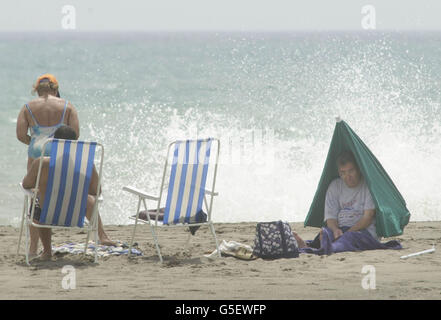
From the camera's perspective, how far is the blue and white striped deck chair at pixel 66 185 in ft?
18.7

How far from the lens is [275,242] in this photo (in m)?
5.98

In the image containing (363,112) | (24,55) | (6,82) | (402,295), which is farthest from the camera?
(24,55)

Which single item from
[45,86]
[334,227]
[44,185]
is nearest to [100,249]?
[44,185]

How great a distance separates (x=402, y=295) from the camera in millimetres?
4730

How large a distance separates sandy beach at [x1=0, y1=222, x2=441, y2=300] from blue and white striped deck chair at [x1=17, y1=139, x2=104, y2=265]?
30 centimetres

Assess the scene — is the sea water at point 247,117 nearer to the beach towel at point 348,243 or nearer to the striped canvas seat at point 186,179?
the beach towel at point 348,243

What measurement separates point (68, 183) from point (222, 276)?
4.11 ft

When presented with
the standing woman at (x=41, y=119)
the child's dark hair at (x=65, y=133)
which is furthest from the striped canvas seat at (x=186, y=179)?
the standing woman at (x=41, y=119)

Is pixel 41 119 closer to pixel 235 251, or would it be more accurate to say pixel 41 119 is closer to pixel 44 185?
pixel 44 185

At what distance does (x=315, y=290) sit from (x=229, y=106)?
16.0 meters

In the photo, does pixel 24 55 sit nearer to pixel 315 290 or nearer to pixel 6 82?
pixel 6 82
